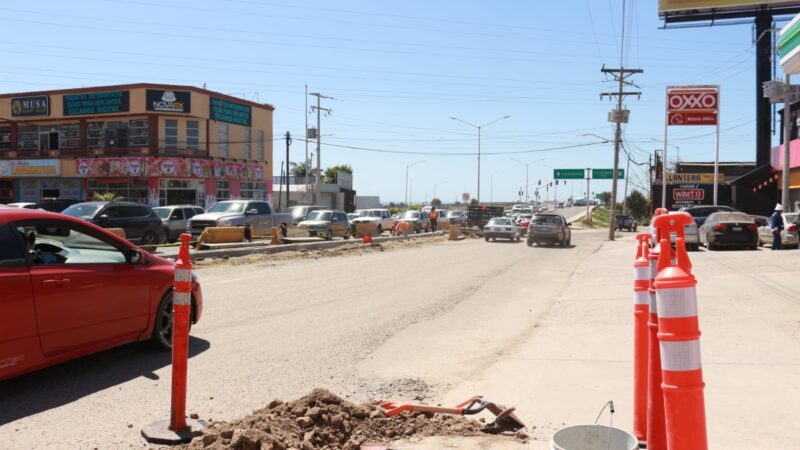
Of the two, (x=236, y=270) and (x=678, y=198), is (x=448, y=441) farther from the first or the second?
(x=678, y=198)

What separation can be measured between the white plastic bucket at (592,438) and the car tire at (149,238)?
21.3 metres

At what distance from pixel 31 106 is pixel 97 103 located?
7.80m

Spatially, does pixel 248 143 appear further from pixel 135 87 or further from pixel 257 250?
pixel 257 250

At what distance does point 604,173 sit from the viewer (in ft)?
263

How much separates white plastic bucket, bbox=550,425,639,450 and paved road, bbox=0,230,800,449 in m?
1.08

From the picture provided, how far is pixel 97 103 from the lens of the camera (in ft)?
171

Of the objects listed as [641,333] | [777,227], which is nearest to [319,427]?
[641,333]

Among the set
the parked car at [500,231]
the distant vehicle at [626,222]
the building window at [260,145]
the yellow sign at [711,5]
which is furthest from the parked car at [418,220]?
the distant vehicle at [626,222]

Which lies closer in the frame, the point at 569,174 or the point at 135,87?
the point at 135,87

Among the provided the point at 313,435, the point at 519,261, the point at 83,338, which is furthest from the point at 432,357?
the point at 519,261

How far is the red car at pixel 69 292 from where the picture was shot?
547 centimetres

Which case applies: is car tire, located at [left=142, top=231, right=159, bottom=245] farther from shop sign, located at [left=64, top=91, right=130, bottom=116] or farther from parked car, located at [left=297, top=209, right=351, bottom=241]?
shop sign, located at [left=64, top=91, right=130, bottom=116]

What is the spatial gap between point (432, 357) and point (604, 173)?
253 feet

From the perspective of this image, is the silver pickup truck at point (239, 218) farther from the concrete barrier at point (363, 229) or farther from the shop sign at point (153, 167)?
the shop sign at point (153, 167)
